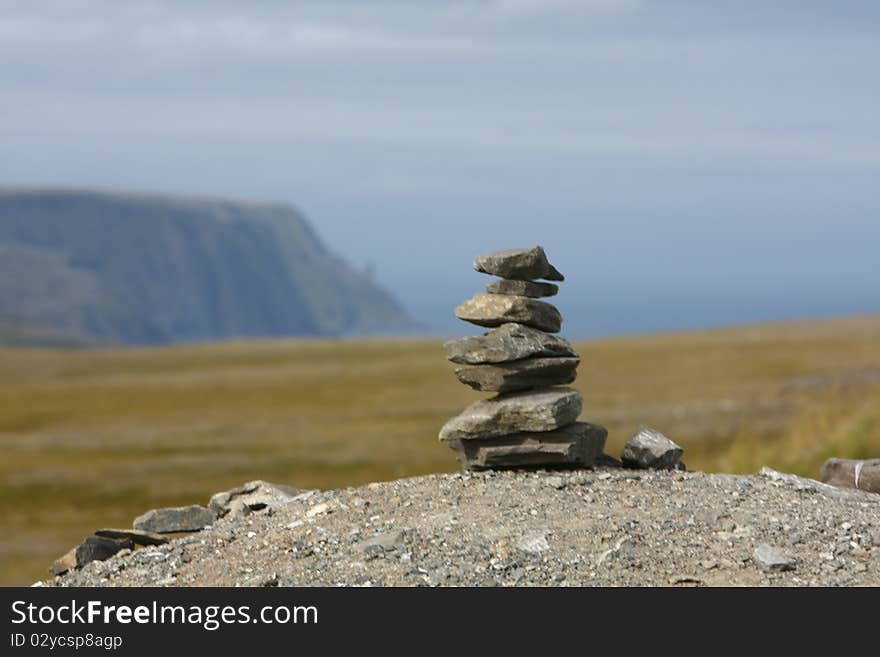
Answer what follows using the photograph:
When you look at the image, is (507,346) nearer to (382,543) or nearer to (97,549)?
(382,543)

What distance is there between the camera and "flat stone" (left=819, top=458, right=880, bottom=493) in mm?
19969

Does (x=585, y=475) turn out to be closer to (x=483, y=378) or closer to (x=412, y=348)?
(x=483, y=378)

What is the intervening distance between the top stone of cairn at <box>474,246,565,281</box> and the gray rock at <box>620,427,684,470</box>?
3240 mm

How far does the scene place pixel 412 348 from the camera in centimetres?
13250

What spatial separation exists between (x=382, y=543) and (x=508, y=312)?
4.86 meters

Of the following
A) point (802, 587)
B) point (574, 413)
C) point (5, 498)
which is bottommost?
point (5, 498)

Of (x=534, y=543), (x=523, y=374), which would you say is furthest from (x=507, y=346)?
(x=534, y=543)

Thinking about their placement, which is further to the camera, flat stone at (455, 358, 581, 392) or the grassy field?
the grassy field

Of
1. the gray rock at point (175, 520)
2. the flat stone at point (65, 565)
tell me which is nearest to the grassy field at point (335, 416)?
the gray rock at point (175, 520)

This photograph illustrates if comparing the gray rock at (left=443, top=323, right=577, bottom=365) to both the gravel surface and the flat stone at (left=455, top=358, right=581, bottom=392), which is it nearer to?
the flat stone at (left=455, top=358, right=581, bottom=392)

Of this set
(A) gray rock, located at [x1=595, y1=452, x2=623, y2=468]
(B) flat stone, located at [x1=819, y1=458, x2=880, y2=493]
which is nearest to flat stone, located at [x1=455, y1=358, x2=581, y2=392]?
(A) gray rock, located at [x1=595, y1=452, x2=623, y2=468]
